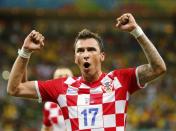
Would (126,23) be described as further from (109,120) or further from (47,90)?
(47,90)

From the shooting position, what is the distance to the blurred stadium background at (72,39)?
15.7 meters

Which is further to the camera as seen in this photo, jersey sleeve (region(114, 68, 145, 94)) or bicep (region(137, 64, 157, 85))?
jersey sleeve (region(114, 68, 145, 94))

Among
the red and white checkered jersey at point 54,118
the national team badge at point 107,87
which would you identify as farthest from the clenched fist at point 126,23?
the red and white checkered jersey at point 54,118

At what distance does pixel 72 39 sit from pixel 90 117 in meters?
15.1

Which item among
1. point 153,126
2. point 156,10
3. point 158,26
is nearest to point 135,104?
point 153,126

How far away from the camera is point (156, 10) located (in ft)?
58.9

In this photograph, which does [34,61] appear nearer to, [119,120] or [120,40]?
[120,40]

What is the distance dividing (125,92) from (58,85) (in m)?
0.66

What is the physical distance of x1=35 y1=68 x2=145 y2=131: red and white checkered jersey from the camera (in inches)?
196

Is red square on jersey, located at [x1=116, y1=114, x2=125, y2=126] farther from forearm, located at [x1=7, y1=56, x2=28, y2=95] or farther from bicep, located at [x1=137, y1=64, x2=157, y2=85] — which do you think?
forearm, located at [x1=7, y1=56, x2=28, y2=95]

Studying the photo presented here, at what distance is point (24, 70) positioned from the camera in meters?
5.00

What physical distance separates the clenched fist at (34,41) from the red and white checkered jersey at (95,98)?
46cm

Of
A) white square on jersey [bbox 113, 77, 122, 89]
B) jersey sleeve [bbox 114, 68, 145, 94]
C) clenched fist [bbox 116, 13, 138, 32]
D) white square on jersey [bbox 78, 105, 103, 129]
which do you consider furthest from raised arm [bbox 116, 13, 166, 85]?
white square on jersey [bbox 78, 105, 103, 129]

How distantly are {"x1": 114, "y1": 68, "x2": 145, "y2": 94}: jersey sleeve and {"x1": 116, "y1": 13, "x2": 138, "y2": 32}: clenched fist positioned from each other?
18.1 inches
